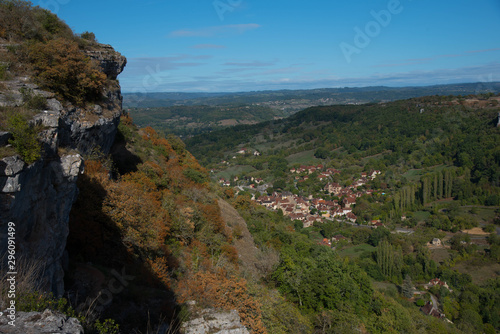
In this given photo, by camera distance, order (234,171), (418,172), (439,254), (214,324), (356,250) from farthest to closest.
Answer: (234,171) → (418,172) → (356,250) → (439,254) → (214,324)

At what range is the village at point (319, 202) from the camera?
58.1 m

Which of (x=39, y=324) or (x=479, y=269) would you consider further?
(x=479, y=269)

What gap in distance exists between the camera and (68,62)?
8523 millimetres

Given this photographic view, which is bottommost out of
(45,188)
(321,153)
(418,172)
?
(418,172)

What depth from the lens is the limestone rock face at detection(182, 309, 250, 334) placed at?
7.05m

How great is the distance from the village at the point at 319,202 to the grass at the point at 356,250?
9.65 meters

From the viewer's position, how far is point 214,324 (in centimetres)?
726

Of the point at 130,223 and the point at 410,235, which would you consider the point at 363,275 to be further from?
the point at 410,235

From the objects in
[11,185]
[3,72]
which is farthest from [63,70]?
→ [11,185]

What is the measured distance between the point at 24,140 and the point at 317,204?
6385cm

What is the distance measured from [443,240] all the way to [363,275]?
39.2 metres

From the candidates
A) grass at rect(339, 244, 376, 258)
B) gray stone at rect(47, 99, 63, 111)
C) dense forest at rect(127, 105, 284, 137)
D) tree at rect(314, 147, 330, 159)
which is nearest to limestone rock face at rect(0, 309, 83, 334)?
gray stone at rect(47, 99, 63, 111)

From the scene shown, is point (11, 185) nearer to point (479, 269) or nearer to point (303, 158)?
point (479, 269)

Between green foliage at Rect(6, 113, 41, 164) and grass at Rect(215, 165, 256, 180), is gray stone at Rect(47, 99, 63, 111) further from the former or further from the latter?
grass at Rect(215, 165, 256, 180)
